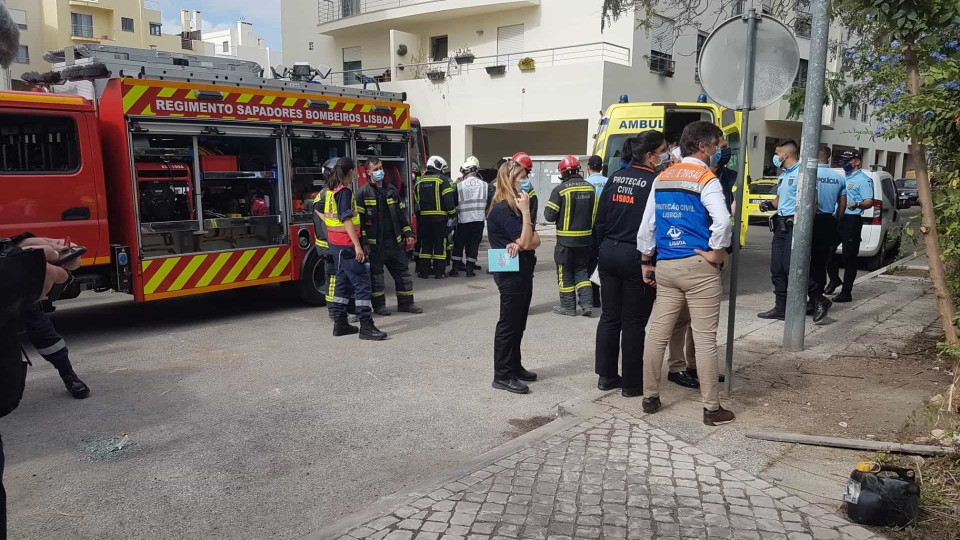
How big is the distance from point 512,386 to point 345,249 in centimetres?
273

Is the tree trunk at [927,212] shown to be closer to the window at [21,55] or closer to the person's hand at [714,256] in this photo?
the person's hand at [714,256]

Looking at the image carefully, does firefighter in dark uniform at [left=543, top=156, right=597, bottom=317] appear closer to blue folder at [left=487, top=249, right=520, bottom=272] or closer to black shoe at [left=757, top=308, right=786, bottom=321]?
black shoe at [left=757, top=308, right=786, bottom=321]

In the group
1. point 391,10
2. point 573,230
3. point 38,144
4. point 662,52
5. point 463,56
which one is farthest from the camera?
point 391,10

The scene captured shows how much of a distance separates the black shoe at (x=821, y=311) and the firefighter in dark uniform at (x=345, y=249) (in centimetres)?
487

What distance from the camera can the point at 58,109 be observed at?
22.5 ft

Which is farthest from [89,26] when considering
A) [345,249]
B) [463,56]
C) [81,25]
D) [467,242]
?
[345,249]

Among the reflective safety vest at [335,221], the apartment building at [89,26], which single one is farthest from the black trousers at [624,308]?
the apartment building at [89,26]

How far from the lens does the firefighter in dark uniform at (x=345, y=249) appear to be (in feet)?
24.2

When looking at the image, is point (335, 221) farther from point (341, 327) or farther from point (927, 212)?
point (927, 212)

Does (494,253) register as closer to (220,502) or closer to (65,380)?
(220,502)

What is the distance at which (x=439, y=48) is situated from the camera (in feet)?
84.3

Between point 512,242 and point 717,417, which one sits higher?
point 512,242

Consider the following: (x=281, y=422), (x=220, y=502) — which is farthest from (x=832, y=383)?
(x=220, y=502)

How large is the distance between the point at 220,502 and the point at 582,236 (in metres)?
5.61
